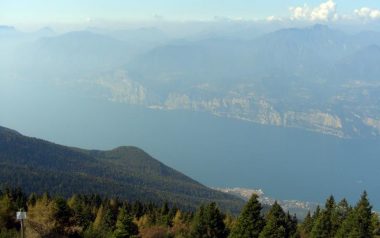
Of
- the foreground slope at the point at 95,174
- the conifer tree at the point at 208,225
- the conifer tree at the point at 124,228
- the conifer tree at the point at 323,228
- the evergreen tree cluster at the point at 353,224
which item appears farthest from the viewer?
the foreground slope at the point at 95,174

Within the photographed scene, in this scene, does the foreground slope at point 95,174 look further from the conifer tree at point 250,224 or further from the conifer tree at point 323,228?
the conifer tree at point 250,224

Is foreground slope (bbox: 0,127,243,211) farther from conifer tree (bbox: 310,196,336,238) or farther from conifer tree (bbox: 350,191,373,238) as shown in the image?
conifer tree (bbox: 350,191,373,238)

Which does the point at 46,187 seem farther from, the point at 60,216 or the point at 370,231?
the point at 370,231

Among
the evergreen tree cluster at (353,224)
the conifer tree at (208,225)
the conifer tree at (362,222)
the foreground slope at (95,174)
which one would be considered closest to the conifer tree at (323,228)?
the evergreen tree cluster at (353,224)

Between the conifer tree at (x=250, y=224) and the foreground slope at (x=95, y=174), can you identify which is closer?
the conifer tree at (x=250, y=224)

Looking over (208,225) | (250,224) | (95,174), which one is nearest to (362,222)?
(250,224)

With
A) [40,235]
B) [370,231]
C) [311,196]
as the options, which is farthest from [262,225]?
[311,196]
